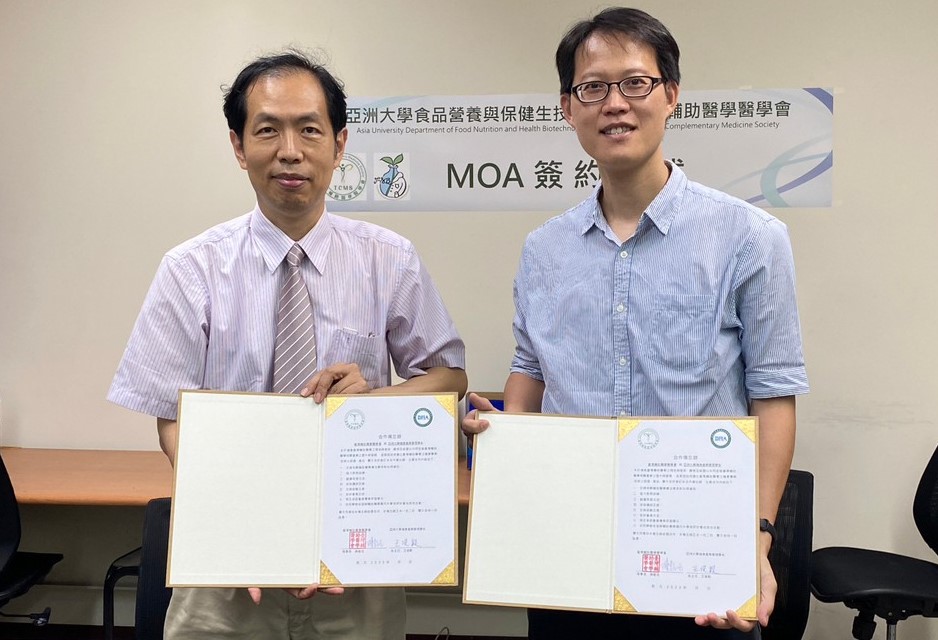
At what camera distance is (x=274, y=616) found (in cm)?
153

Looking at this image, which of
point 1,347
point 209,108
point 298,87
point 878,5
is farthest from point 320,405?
point 878,5

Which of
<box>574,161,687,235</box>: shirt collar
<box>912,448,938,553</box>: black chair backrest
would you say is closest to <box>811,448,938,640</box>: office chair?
<box>912,448,938,553</box>: black chair backrest

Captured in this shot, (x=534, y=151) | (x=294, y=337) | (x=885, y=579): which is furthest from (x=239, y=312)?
(x=885, y=579)

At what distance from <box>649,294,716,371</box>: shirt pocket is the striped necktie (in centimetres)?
70

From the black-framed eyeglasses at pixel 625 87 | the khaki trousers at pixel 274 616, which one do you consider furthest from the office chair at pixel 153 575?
the black-framed eyeglasses at pixel 625 87

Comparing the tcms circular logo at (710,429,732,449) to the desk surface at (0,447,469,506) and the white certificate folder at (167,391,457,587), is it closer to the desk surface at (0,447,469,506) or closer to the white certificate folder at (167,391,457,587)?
the white certificate folder at (167,391,457,587)

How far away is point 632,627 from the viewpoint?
4.64 feet

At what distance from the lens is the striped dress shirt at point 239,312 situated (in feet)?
5.19

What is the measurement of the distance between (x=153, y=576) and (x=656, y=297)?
52.7 inches

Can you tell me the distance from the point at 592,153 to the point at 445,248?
177 cm

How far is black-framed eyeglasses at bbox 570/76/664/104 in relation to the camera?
142 cm

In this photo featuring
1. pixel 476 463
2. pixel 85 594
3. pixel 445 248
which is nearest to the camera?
pixel 476 463

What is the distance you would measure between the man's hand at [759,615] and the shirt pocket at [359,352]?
2.68 ft

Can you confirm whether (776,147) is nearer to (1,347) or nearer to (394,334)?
(394,334)
